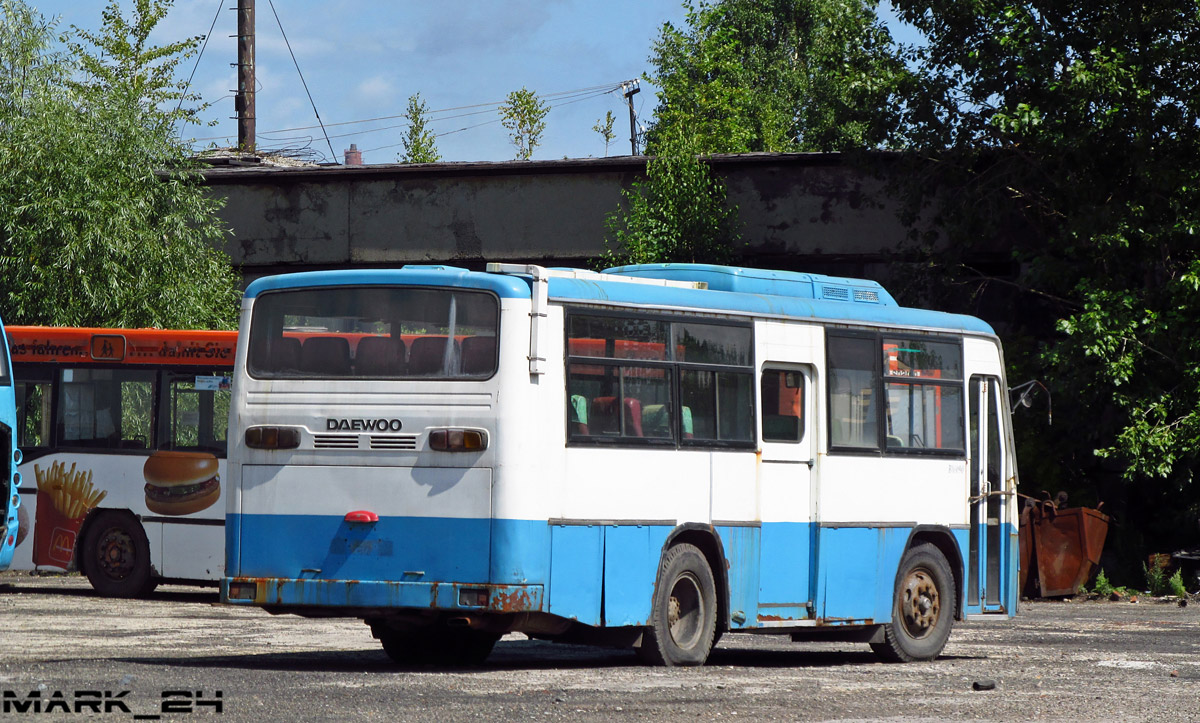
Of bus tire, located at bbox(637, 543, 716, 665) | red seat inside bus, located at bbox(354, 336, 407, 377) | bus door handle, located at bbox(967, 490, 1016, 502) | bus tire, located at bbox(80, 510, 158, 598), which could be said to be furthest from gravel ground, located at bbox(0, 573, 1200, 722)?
red seat inside bus, located at bbox(354, 336, 407, 377)

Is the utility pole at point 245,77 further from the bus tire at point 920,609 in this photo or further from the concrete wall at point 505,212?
the bus tire at point 920,609

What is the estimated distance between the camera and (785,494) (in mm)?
13523

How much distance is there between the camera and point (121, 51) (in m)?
41.6

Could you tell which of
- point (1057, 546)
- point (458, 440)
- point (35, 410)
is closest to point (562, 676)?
point (458, 440)

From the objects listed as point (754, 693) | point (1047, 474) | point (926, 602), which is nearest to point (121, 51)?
point (1047, 474)

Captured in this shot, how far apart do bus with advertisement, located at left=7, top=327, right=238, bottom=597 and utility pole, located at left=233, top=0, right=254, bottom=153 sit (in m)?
21.2

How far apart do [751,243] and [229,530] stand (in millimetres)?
17078

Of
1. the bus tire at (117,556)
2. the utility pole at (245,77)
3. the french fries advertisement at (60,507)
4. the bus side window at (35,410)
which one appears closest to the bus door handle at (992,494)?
the bus tire at (117,556)

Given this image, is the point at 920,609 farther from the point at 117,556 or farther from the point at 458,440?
the point at 117,556

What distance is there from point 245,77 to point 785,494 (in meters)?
30.7

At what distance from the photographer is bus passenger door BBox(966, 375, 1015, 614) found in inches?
611

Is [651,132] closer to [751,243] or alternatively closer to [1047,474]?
[751,243]

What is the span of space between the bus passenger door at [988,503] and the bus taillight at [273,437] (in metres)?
6.38

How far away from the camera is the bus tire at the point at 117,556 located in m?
20.2
